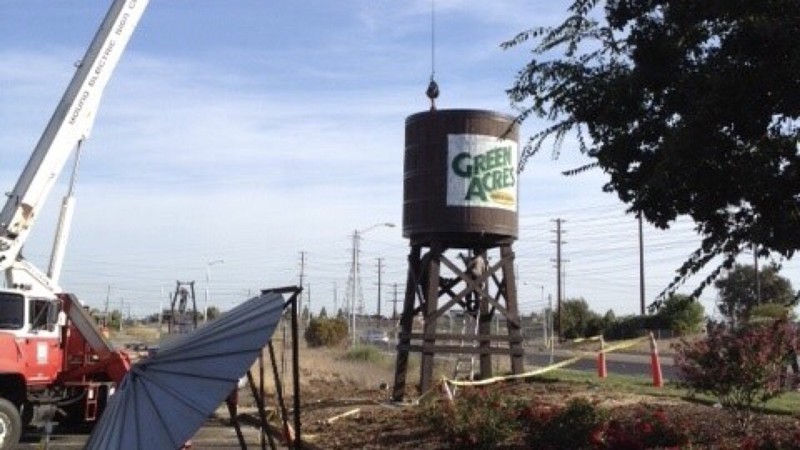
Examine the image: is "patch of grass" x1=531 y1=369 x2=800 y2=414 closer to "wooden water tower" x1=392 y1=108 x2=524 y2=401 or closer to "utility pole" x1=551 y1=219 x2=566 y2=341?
"wooden water tower" x1=392 y1=108 x2=524 y2=401

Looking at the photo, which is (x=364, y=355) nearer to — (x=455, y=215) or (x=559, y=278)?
(x=455, y=215)

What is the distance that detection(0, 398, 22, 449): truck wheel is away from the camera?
611 inches

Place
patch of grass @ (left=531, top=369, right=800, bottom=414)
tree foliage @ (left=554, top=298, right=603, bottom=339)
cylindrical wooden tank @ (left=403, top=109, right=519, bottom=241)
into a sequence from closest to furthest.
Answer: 1. patch of grass @ (left=531, top=369, right=800, bottom=414)
2. cylindrical wooden tank @ (left=403, top=109, right=519, bottom=241)
3. tree foliage @ (left=554, top=298, right=603, bottom=339)

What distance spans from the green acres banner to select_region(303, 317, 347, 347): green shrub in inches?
1070

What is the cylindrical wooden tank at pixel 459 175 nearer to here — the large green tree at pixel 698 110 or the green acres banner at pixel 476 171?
the green acres banner at pixel 476 171

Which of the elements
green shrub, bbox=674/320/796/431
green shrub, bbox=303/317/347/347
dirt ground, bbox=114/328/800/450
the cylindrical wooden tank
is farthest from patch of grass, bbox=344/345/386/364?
green shrub, bbox=674/320/796/431

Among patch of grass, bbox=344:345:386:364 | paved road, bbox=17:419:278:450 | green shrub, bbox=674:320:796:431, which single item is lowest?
paved road, bbox=17:419:278:450

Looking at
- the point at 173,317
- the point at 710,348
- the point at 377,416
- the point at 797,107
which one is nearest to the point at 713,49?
the point at 797,107

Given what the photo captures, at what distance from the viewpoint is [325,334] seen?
46.6 meters

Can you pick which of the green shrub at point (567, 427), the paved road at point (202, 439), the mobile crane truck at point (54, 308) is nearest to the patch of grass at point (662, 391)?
the green shrub at point (567, 427)

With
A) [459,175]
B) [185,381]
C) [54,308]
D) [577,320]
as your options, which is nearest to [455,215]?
[459,175]

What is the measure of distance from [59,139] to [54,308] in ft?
13.1

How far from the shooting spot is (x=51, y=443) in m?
17.0

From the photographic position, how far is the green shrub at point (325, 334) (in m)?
46.4
